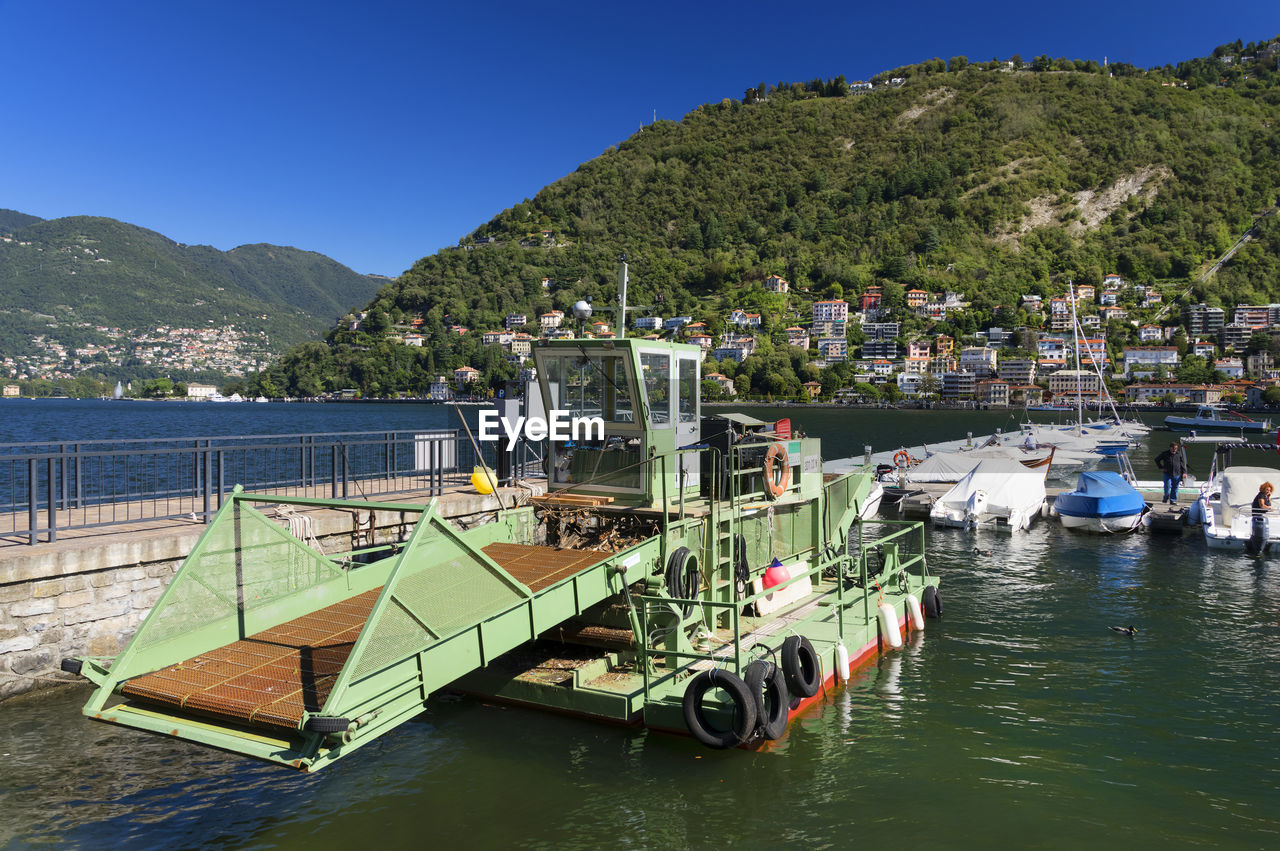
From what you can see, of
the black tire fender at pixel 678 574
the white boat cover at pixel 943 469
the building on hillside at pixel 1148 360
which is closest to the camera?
the black tire fender at pixel 678 574

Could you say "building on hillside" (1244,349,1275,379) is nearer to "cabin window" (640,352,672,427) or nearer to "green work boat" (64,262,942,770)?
"green work boat" (64,262,942,770)

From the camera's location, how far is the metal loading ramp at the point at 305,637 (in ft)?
19.6

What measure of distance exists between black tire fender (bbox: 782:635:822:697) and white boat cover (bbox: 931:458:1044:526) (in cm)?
1947

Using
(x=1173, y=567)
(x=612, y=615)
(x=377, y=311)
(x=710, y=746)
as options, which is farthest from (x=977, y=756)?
(x=377, y=311)

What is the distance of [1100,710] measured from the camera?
38.7ft

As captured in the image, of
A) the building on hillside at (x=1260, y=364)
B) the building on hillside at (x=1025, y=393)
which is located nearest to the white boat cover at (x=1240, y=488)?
the building on hillside at (x=1025, y=393)

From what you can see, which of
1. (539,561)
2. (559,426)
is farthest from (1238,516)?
(539,561)

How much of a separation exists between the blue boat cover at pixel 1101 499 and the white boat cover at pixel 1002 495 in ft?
3.33

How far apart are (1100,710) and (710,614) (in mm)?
6033

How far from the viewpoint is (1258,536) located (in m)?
23.5

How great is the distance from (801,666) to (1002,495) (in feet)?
68.1

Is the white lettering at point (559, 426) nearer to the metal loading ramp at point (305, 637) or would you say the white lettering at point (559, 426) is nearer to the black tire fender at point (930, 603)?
the metal loading ramp at point (305, 637)

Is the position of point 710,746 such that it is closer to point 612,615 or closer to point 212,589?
point 612,615

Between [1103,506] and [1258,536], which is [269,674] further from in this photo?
[1103,506]
